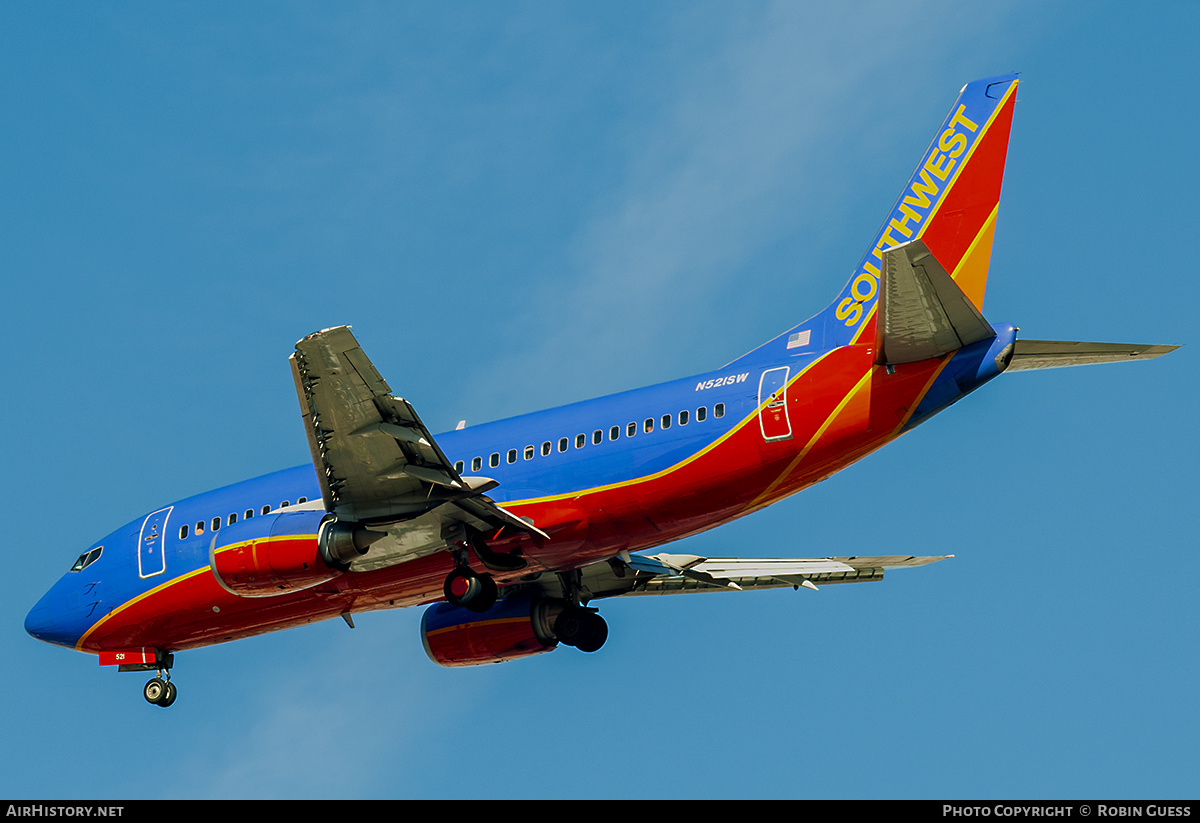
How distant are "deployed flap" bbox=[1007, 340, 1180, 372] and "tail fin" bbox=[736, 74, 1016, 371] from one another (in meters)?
1.58

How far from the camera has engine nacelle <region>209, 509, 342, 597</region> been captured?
1002 inches

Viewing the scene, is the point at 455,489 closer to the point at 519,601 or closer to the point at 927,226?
the point at 519,601

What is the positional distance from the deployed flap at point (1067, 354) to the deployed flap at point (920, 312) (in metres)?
0.64

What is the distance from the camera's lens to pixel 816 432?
77.0ft

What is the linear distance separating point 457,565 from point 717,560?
285 inches

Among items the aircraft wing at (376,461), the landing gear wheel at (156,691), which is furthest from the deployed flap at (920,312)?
Result: the landing gear wheel at (156,691)

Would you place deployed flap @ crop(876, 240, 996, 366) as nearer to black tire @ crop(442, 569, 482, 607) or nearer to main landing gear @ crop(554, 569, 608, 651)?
black tire @ crop(442, 569, 482, 607)

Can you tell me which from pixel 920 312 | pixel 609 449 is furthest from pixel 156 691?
pixel 920 312

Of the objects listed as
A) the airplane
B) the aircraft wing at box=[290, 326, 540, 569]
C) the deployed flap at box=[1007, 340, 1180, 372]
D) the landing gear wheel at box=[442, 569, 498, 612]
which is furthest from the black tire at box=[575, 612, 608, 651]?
the deployed flap at box=[1007, 340, 1180, 372]

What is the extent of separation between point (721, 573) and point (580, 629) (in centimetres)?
333

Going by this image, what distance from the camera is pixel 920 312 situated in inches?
864

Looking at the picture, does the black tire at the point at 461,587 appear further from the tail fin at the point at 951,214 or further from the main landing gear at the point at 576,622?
the tail fin at the point at 951,214

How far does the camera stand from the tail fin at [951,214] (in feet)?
79.6
